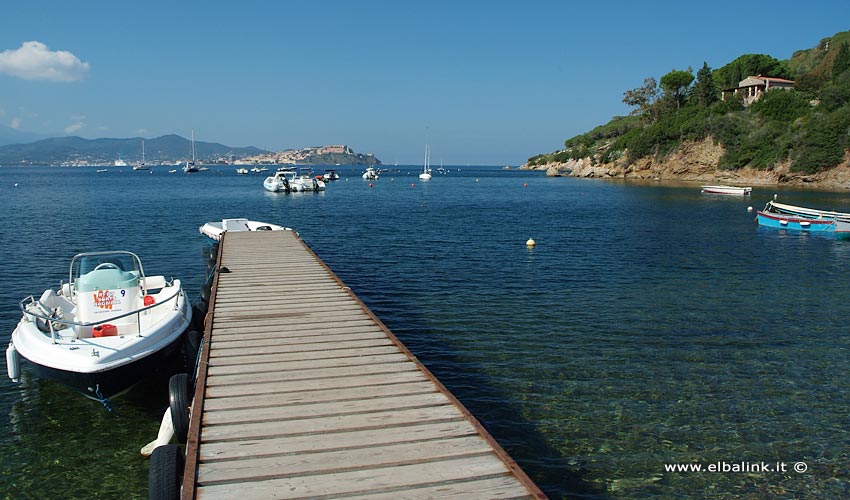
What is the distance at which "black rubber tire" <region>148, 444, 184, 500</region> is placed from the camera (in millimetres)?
6625

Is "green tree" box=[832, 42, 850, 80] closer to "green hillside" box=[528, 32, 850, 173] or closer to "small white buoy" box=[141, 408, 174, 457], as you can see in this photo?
"green hillside" box=[528, 32, 850, 173]

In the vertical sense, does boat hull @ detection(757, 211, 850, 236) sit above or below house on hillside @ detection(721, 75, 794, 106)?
below

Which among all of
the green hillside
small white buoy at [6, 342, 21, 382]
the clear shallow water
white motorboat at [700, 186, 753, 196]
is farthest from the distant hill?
small white buoy at [6, 342, 21, 382]

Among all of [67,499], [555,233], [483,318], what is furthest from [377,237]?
[67,499]

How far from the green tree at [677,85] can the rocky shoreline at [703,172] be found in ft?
64.6

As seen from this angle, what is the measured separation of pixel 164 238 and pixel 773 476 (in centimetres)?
3187

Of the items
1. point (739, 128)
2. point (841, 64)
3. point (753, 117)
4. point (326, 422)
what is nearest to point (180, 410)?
point (326, 422)

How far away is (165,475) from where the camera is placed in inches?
265

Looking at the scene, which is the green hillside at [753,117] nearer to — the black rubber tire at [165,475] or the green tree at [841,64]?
the green tree at [841,64]

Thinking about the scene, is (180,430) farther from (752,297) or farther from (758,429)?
(752,297)

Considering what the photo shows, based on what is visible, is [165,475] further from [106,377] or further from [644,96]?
[644,96]

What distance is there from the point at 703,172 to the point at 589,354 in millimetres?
98829

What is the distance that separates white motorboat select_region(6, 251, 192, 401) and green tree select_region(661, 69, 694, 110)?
433 ft

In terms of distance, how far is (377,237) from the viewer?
1339 inches
